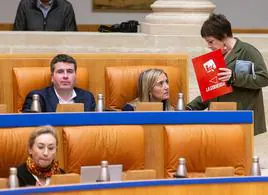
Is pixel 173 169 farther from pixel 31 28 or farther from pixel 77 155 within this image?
pixel 31 28

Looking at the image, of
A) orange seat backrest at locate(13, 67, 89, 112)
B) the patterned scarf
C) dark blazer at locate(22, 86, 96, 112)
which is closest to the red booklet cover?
dark blazer at locate(22, 86, 96, 112)

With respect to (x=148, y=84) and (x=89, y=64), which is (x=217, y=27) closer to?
(x=148, y=84)

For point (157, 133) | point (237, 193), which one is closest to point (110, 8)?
point (157, 133)

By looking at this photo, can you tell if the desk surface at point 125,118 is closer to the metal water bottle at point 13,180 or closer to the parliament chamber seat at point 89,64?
the metal water bottle at point 13,180

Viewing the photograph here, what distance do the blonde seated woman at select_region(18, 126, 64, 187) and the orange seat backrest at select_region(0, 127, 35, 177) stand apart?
14.2 inches

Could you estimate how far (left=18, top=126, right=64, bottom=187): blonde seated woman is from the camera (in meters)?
6.23

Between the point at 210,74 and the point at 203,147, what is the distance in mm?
581

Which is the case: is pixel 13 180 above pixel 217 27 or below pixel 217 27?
below

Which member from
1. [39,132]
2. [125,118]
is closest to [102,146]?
[125,118]

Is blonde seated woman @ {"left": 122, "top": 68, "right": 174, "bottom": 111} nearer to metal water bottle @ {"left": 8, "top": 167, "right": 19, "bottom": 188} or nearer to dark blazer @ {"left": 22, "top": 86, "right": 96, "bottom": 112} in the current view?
dark blazer @ {"left": 22, "top": 86, "right": 96, "bottom": 112}

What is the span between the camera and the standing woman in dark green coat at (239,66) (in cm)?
725

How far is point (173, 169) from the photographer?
6969 mm

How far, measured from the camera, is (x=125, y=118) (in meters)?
7.02

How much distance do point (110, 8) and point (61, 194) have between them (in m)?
7.70
